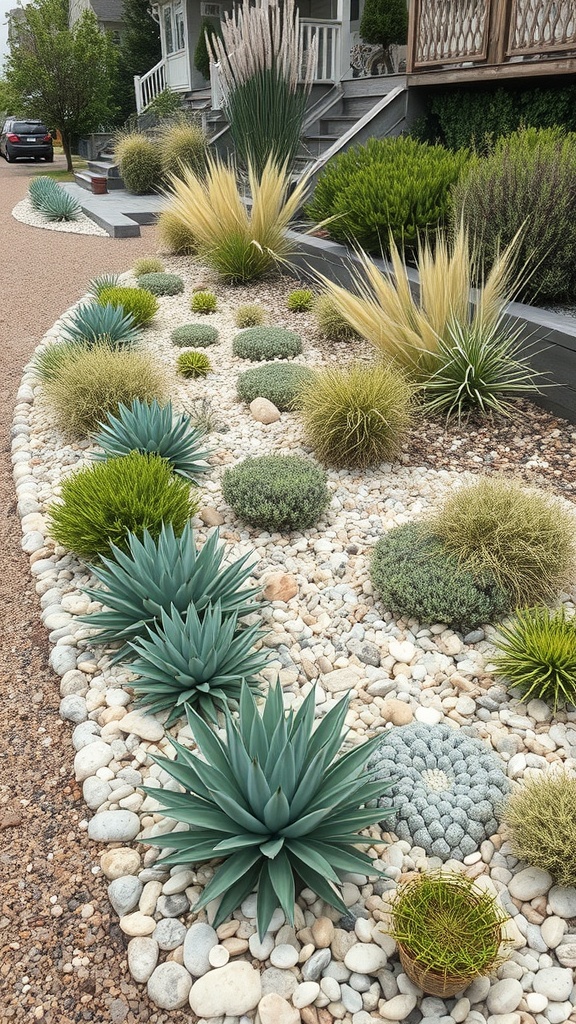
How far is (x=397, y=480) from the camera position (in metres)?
4.19

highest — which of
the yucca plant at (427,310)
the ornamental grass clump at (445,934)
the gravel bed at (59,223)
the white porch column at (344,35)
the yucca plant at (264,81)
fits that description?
the white porch column at (344,35)

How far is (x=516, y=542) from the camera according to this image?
10.2 feet

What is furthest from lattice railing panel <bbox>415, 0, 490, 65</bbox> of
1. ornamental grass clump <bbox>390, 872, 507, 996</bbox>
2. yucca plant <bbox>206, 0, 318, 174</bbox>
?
ornamental grass clump <bbox>390, 872, 507, 996</bbox>

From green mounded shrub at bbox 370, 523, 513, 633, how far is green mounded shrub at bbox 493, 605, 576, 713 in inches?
9.2

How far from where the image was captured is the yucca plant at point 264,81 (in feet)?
27.2

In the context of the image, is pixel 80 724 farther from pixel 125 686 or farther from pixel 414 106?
pixel 414 106

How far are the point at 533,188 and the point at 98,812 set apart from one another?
15.8 feet

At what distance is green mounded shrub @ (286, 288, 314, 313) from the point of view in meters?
7.05

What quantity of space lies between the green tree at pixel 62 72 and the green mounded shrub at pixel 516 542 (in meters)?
20.8

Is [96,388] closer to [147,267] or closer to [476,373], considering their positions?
[476,373]

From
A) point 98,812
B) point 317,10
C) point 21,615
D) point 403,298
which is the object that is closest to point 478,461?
point 403,298

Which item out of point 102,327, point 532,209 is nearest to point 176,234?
point 102,327

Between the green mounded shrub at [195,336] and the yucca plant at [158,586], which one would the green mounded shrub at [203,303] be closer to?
the green mounded shrub at [195,336]

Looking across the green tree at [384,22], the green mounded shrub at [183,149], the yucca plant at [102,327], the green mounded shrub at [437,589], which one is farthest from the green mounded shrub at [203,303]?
the green tree at [384,22]
